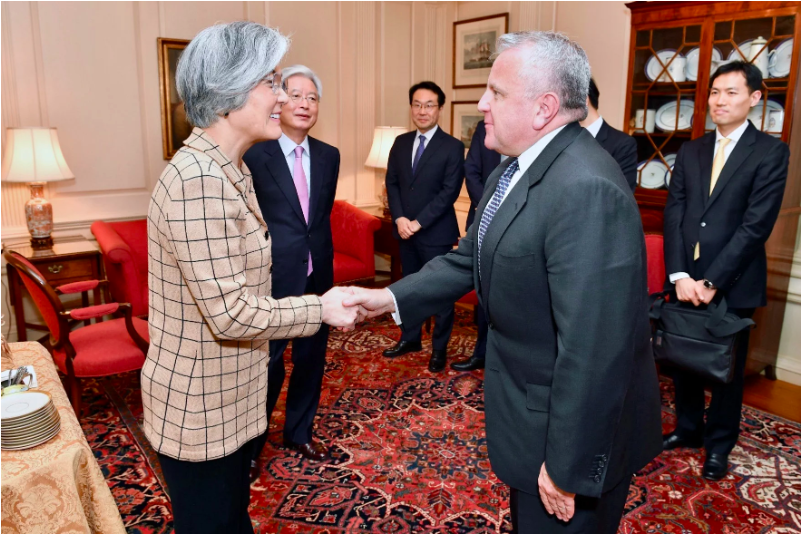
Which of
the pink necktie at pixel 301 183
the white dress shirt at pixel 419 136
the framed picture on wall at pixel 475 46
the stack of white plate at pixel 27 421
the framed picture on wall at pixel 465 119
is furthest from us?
the framed picture on wall at pixel 465 119

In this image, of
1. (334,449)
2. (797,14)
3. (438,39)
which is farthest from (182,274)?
(438,39)

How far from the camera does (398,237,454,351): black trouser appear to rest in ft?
14.4

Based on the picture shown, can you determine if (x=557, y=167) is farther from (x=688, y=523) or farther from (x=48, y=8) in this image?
(x=48, y=8)

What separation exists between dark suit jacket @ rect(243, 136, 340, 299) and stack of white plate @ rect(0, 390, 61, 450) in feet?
3.91

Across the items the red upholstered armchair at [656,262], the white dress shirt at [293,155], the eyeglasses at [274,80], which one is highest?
the eyeglasses at [274,80]

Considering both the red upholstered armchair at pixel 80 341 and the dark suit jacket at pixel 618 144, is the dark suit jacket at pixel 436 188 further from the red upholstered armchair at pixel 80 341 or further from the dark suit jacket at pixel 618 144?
the red upholstered armchair at pixel 80 341

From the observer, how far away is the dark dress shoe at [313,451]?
3.16 metres

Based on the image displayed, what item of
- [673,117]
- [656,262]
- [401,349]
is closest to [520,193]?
[656,262]

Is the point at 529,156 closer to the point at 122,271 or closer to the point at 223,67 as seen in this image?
the point at 223,67

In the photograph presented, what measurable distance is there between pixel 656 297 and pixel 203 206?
8.26ft

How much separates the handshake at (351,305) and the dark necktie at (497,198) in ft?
1.59

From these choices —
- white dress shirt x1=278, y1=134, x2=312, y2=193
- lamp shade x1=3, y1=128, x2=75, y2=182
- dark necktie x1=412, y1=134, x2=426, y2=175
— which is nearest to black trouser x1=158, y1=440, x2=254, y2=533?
white dress shirt x1=278, y1=134, x2=312, y2=193

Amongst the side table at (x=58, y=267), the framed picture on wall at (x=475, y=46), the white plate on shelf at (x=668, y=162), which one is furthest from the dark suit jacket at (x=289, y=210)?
the framed picture on wall at (x=475, y=46)

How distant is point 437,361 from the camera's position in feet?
14.3
